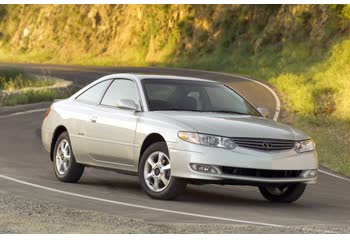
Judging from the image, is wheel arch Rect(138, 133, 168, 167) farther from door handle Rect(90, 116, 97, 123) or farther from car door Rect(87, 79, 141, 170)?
door handle Rect(90, 116, 97, 123)

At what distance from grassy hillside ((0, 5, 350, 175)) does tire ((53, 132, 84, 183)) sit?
11.8m

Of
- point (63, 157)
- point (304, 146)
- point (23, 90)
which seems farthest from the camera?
point (23, 90)

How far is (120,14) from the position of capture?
70.3 m

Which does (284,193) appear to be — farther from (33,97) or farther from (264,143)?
(33,97)

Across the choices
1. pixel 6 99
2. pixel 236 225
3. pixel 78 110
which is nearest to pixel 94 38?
pixel 6 99

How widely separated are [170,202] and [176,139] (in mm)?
747

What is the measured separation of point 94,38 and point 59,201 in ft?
192

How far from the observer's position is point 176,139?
1200cm

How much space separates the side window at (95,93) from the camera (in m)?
14.0

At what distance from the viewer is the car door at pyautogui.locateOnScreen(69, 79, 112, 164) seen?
1372 centimetres

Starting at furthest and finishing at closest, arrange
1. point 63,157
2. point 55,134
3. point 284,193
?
point 55,134 < point 63,157 < point 284,193

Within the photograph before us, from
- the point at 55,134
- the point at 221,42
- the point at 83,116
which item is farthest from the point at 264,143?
the point at 221,42

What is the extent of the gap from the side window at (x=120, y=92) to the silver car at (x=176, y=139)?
0.01 metres

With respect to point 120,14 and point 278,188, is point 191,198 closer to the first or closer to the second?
point 278,188
